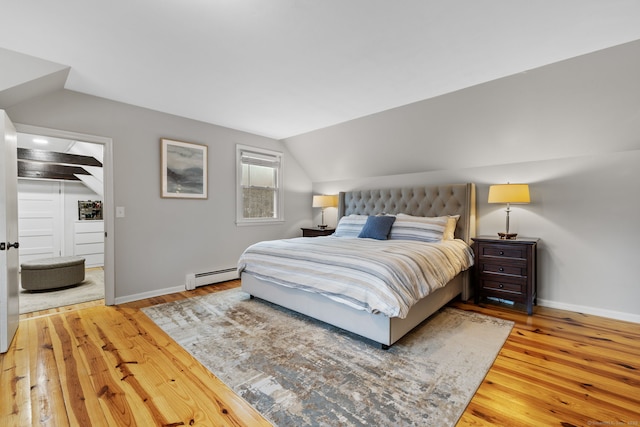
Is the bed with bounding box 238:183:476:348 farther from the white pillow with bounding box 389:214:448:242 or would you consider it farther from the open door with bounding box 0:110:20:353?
the open door with bounding box 0:110:20:353

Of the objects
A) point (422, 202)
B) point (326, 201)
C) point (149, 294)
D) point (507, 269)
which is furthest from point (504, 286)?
point (149, 294)

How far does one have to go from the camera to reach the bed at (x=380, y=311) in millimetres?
2373

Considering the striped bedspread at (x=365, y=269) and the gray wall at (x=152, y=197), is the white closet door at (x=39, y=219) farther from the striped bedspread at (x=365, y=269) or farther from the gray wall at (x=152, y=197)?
the striped bedspread at (x=365, y=269)

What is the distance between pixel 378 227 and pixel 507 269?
61.2 inches

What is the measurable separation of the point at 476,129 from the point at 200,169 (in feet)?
12.4

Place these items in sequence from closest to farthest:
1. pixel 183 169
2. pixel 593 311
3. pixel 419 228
A: pixel 593 311 < pixel 419 228 < pixel 183 169

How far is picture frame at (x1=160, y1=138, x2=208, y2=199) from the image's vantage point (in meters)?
3.82

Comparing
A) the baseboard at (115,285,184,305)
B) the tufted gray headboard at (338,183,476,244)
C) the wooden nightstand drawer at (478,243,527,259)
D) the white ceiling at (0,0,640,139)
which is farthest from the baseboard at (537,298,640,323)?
the baseboard at (115,285,184,305)

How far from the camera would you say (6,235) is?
2.29 m

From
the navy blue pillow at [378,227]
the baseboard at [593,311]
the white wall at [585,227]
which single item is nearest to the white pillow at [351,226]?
the navy blue pillow at [378,227]

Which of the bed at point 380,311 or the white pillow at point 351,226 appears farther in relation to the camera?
the white pillow at point 351,226

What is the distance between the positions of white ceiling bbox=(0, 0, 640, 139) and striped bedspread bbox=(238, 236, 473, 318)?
174 centimetres

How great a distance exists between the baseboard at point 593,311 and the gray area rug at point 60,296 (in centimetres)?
562

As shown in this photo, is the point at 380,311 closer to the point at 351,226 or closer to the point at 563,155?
the point at 351,226
